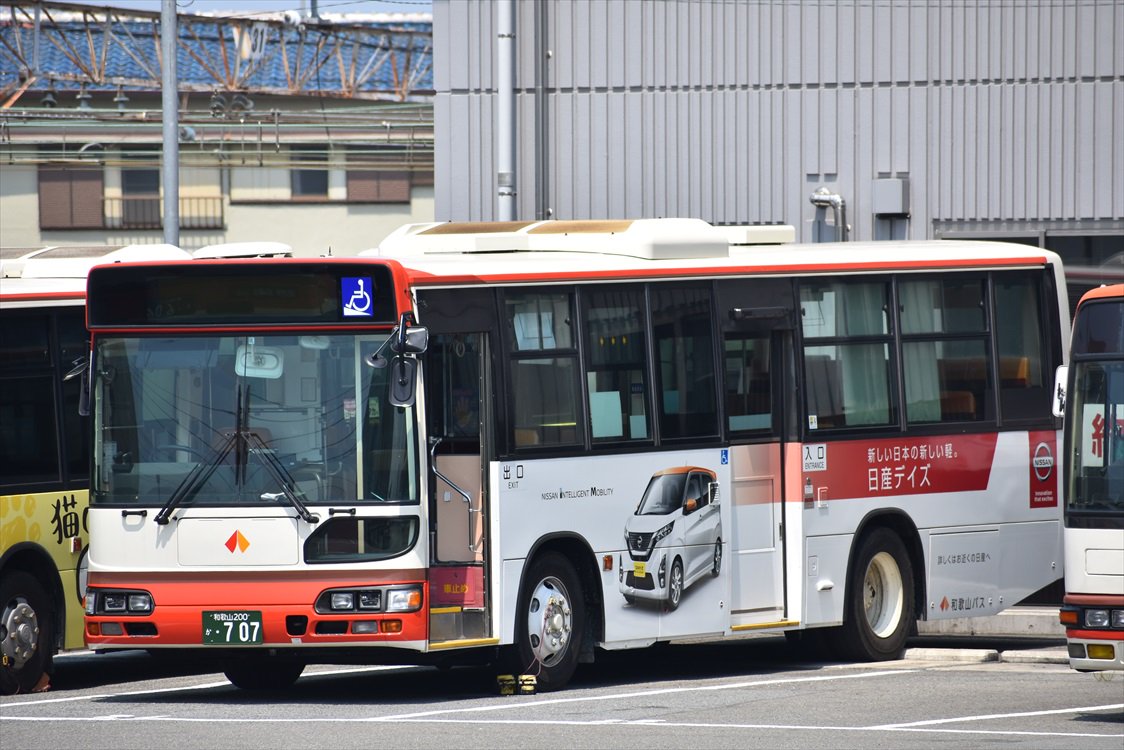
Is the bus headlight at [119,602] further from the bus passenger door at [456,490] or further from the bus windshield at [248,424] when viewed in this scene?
the bus passenger door at [456,490]

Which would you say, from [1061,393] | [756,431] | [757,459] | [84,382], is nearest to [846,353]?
[756,431]

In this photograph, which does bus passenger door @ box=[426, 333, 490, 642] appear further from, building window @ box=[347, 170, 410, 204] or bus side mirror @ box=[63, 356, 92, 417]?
building window @ box=[347, 170, 410, 204]

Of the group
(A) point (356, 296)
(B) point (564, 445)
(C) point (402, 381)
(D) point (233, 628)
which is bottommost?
(D) point (233, 628)

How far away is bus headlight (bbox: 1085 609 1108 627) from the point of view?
10.8 m

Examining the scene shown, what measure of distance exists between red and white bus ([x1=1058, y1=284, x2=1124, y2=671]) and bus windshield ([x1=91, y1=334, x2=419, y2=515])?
3.83 meters

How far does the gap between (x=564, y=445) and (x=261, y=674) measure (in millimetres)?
2637

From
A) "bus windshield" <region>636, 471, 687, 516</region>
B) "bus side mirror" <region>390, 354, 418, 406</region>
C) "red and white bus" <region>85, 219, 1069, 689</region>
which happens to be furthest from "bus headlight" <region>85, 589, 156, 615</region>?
"bus windshield" <region>636, 471, 687, 516</region>

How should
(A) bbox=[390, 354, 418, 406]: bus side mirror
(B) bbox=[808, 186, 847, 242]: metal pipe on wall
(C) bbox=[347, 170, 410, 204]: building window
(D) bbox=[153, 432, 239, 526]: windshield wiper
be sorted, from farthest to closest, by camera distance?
(C) bbox=[347, 170, 410, 204]: building window → (B) bbox=[808, 186, 847, 242]: metal pipe on wall → (D) bbox=[153, 432, 239, 526]: windshield wiper → (A) bbox=[390, 354, 418, 406]: bus side mirror

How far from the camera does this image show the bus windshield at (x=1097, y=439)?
1107 centimetres

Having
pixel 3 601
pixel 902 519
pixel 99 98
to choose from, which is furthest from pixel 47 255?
pixel 99 98

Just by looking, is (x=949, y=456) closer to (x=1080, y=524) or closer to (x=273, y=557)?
(x=1080, y=524)

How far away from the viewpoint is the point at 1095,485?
11148 millimetres

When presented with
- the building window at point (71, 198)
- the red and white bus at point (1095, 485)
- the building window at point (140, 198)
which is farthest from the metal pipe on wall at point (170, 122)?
the building window at point (140, 198)

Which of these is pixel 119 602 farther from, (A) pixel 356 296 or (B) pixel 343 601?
(A) pixel 356 296
